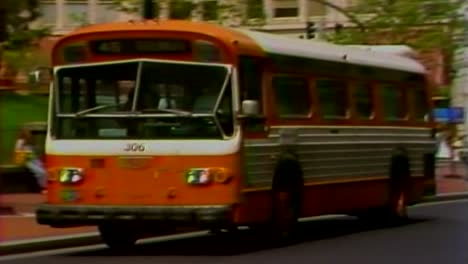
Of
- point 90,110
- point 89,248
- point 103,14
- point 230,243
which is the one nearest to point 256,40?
point 90,110

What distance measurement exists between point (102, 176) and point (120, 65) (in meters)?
1.44

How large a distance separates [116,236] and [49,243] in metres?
0.90

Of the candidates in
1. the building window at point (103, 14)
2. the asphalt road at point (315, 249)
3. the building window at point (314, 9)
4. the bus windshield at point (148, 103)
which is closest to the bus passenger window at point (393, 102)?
the asphalt road at point (315, 249)

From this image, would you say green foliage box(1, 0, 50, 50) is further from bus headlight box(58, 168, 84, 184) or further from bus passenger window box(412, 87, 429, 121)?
bus passenger window box(412, 87, 429, 121)

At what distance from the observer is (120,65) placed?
18.0 meters

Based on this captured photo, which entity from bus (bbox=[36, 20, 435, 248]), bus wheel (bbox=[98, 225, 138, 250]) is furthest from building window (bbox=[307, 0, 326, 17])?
bus wheel (bbox=[98, 225, 138, 250])

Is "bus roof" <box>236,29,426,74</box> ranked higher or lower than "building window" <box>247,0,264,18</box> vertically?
lower

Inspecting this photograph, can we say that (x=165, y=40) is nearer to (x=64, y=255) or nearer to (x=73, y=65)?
(x=73, y=65)

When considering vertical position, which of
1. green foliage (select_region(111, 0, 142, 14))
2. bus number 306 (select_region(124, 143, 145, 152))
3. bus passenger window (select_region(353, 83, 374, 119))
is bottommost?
bus number 306 (select_region(124, 143, 145, 152))

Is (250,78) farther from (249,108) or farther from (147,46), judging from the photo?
(147,46)

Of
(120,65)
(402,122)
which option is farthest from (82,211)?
(402,122)

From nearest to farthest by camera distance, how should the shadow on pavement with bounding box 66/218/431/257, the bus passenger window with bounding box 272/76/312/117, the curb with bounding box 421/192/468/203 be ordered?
the shadow on pavement with bounding box 66/218/431/257 → the bus passenger window with bounding box 272/76/312/117 → the curb with bounding box 421/192/468/203

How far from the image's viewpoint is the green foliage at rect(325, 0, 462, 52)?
40.5 metres

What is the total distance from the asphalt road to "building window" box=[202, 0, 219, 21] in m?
14.4
